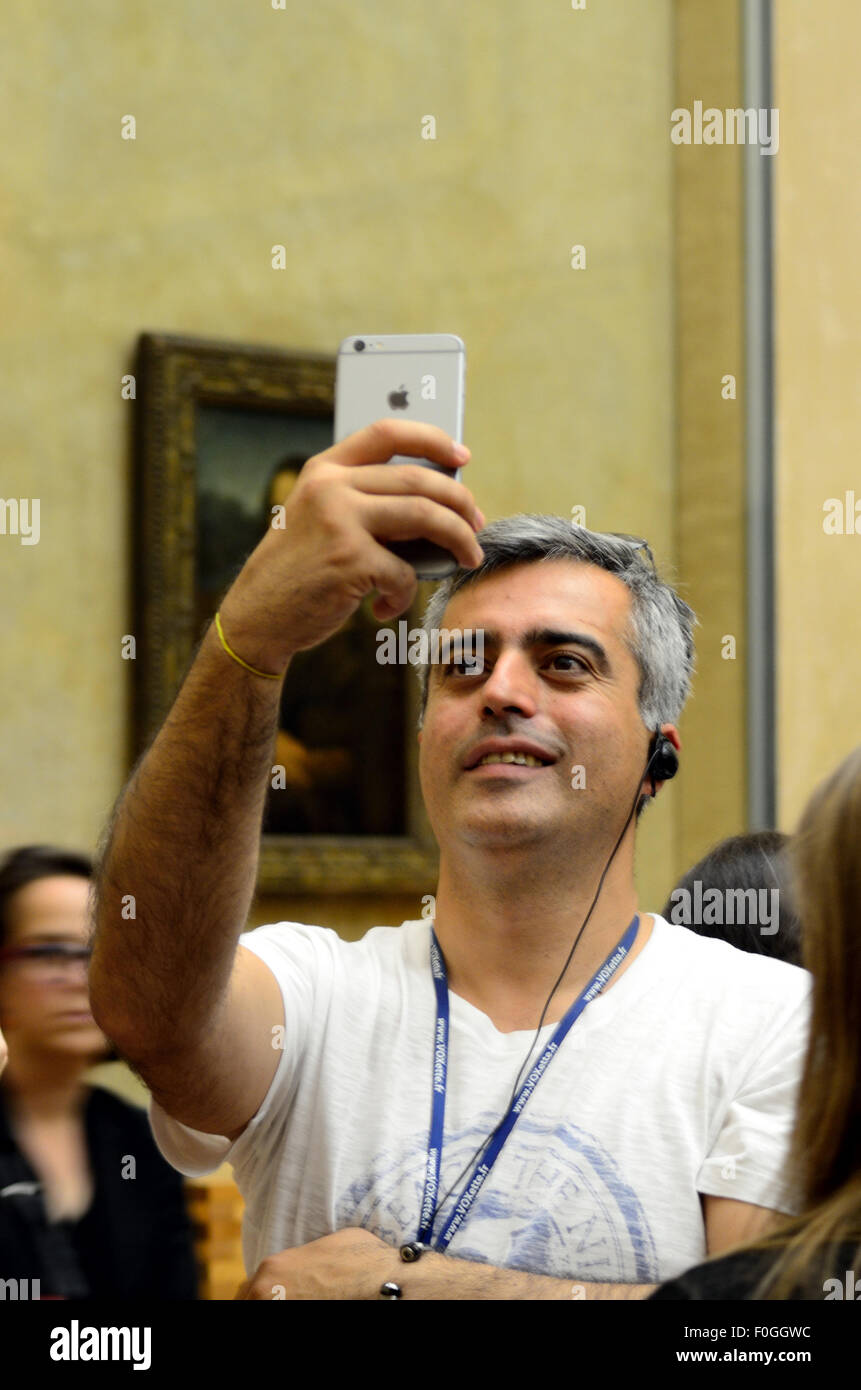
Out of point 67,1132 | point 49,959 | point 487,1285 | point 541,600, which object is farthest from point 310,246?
point 487,1285

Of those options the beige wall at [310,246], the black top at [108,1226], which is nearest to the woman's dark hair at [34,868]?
the black top at [108,1226]

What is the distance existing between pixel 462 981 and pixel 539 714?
410 mm

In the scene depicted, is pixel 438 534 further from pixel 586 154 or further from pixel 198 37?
pixel 586 154

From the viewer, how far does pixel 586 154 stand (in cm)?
754

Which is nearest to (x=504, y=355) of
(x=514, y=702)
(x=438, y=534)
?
(x=514, y=702)

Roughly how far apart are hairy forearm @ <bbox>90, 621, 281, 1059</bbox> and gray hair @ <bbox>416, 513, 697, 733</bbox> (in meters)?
0.71

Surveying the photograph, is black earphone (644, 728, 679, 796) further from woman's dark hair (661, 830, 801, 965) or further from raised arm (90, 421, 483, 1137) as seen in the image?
raised arm (90, 421, 483, 1137)

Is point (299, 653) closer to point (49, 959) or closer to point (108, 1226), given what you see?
point (49, 959)

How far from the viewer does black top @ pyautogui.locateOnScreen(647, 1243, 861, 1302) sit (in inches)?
63.9

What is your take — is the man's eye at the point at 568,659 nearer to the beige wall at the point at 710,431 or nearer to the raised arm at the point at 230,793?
the raised arm at the point at 230,793

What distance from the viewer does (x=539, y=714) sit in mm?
2600

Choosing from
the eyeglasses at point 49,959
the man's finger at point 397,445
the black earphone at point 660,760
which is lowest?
the eyeglasses at point 49,959

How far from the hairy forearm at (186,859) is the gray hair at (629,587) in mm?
706

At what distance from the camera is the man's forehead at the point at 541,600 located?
8.80 feet
